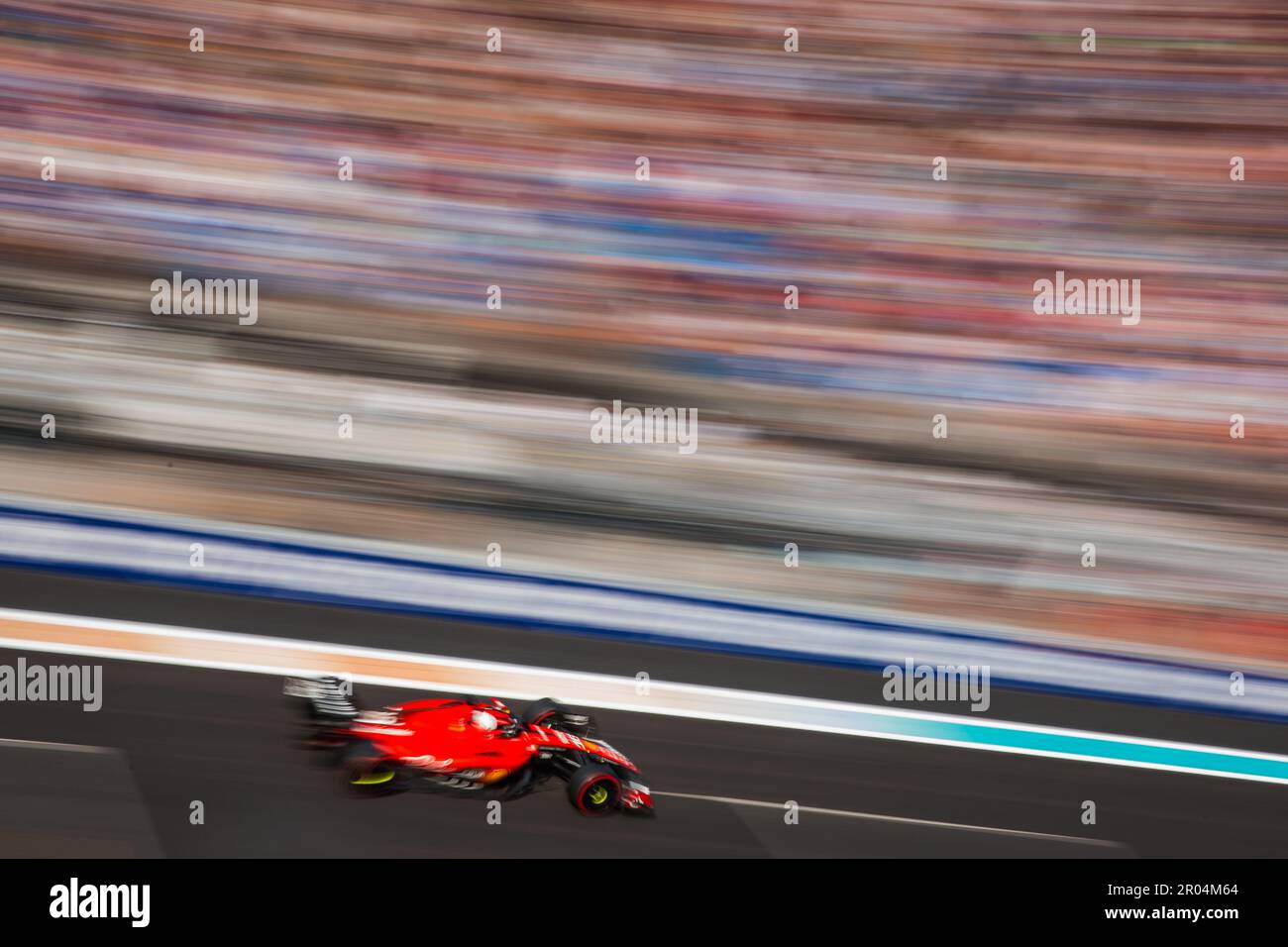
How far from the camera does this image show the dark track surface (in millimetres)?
3873

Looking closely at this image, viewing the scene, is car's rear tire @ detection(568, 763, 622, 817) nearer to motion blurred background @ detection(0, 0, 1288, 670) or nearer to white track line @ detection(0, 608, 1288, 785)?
white track line @ detection(0, 608, 1288, 785)

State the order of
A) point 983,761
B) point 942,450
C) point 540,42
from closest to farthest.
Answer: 1. point 983,761
2. point 942,450
3. point 540,42

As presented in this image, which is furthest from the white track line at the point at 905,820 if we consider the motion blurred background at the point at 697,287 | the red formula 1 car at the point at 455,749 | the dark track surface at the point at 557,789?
the motion blurred background at the point at 697,287

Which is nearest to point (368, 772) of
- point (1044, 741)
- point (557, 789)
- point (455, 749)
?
point (455, 749)

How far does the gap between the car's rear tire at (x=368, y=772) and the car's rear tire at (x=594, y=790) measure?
1.98 feet

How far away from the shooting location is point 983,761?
14.9 ft

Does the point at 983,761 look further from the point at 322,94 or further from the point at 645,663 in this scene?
the point at 322,94

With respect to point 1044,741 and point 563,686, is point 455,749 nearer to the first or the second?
point 563,686

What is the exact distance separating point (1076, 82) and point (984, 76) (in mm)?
485

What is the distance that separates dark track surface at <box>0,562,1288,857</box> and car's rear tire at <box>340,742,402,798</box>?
11 centimetres

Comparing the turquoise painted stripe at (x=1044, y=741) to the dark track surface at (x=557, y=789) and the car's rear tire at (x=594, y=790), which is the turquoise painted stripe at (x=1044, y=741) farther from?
the car's rear tire at (x=594, y=790)

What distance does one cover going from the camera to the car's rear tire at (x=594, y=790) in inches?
152

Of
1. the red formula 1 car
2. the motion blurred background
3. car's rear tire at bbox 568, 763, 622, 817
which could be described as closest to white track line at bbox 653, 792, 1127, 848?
car's rear tire at bbox 568, 763, 622, 817

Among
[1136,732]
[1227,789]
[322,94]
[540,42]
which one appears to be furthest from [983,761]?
[322,94]
